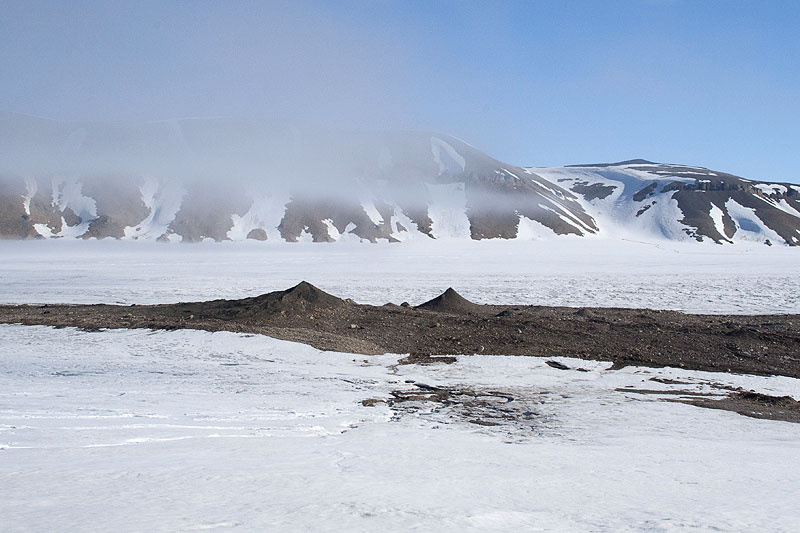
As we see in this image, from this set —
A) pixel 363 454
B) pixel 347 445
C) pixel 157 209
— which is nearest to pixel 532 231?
pixel 157 209

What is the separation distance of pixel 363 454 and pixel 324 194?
5013 inches

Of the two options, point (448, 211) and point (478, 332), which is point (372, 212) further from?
point (478, 332)

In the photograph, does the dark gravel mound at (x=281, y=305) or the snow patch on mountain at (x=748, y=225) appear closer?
the dark gravel mound at (x=281, y=305)

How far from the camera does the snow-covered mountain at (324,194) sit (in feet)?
359

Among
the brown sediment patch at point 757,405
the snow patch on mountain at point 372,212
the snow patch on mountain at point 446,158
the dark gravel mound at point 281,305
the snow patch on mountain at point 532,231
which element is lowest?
the brown sediment patch at point 757,405

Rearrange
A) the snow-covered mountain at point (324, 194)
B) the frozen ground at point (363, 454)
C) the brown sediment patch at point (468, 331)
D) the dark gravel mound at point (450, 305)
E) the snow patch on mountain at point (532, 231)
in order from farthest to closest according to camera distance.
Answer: the snow patch on mountain at point (532, 231) < the snow-covered mountain at point (324, 194) < the dark gravel mound at point (450, 305) < the brown sediment patch at point (468, 331) < the frozen ground at point (363, 454)

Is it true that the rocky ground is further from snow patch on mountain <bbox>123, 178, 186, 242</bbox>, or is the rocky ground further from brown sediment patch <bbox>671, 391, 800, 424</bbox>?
snow patch on mountain <bbox>123, 178, 186, 242</bbox>

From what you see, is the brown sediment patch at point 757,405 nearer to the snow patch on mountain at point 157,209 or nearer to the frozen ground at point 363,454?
the frozen ground at point 363,454

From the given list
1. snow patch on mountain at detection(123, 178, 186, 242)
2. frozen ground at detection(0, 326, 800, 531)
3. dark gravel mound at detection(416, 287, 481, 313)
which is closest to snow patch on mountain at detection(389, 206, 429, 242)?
snow patch on mountain at detection(123, 178, 186, 242)

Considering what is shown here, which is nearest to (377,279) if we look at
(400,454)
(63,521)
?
(400,454)

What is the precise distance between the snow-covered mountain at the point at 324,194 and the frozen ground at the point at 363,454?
3650 inches

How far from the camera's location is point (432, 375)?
13.3m

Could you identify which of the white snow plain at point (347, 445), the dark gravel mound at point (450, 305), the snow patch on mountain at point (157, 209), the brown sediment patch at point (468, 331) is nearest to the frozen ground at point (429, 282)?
the dark gravel mound at point (450, 305)

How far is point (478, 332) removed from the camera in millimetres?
18203
